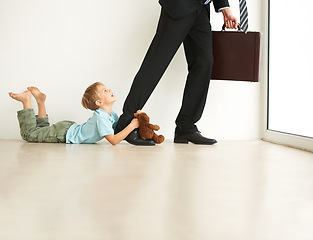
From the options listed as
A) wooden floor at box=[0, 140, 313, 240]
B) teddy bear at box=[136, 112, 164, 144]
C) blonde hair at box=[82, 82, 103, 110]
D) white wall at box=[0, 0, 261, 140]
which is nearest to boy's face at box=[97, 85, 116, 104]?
blonde hair at box=[82, 82, 103, 110]

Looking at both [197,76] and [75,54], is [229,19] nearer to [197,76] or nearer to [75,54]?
[197,76]

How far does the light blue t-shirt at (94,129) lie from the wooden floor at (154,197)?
0.49 metres

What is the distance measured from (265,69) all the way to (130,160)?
146 centimetres

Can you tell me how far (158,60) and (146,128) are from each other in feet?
1.16

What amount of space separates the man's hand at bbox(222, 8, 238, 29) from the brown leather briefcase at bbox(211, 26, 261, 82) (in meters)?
0.04

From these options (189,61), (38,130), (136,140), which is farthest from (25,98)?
(189,61)

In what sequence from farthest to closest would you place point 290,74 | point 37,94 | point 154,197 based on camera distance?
point 37,94
point 290,74
point 154,197

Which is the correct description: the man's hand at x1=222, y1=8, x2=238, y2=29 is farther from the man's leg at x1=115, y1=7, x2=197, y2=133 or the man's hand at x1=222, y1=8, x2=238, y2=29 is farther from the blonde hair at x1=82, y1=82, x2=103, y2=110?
the blonde hair at x1=82, y1=82, x2=103, y2=110

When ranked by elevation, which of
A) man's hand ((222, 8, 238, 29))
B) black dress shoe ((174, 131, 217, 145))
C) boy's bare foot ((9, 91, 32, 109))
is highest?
man's hand ((222, 8, 238, 29))

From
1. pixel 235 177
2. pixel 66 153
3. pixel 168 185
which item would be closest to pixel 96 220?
pixel 168 185

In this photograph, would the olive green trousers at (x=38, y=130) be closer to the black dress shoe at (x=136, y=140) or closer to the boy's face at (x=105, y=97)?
the boy's face at (x=105, y=97)

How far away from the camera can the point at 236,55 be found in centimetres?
244

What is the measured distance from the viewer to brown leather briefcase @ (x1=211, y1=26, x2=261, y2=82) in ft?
7.88

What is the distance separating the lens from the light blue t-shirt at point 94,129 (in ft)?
7.62
